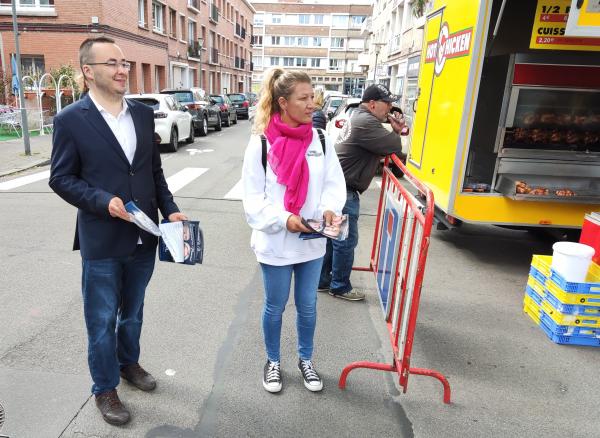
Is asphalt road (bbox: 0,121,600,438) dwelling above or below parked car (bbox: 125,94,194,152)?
below

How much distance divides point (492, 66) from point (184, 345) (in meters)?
5.89

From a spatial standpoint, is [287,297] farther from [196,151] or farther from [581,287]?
[196,151]

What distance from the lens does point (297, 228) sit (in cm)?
253

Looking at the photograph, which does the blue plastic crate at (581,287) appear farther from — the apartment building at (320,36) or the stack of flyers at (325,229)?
the apartment building at (320,36)

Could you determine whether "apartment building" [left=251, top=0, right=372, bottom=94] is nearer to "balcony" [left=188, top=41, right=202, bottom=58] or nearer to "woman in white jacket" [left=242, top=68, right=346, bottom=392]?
"balcony" [left=188, top=41, right=202, bottom=58]

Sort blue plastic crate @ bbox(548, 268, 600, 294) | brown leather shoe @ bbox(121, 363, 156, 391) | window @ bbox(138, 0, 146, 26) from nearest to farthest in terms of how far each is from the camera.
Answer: brown leather shoe @ bbox(121, 363, 156, 391) < blue plastic crate @ bbox(548, 268, 600, 294) < window @ bbox(138, 0, 146, 26)

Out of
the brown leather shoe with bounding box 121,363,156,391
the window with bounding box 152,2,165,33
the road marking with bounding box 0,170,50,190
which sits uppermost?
the window with bounding box 152,2,165,33

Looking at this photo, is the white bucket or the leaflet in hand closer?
the leaflet in hand

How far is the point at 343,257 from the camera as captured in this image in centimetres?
420

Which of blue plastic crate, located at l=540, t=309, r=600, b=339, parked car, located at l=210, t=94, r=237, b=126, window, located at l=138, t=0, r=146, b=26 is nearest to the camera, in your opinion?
blue plastic crate, located at l=540, t=309, r=600, b=339

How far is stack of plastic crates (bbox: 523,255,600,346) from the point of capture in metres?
3.64

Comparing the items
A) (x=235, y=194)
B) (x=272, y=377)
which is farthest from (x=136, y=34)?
(x=272, y=377)

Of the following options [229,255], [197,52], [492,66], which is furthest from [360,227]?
[197,52]

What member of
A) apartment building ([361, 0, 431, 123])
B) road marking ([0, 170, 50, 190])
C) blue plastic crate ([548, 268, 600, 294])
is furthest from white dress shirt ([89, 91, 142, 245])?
apartment building ([361, 0, 431, 123])
